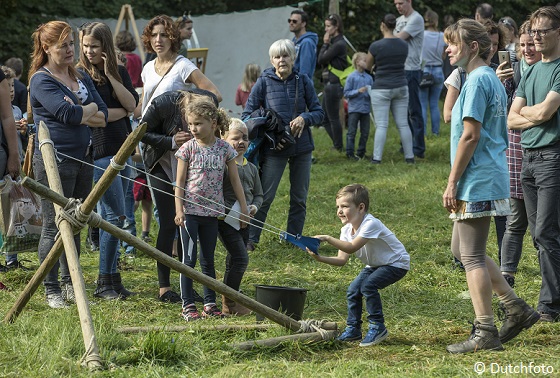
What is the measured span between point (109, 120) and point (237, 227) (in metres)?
1.50

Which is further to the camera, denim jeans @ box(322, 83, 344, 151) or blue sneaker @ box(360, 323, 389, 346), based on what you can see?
denim jeans @ box(322, 83, 344, 151)

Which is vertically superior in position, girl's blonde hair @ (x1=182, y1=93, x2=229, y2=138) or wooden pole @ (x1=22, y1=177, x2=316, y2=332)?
girl's blonde hair @ (x1=182, y1=93, x2=229, y2=138)

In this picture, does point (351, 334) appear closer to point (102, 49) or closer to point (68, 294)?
point (68, 294)

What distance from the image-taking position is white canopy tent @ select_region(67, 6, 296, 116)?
17.9 metres

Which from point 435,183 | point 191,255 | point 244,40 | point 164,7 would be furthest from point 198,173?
point 164,7

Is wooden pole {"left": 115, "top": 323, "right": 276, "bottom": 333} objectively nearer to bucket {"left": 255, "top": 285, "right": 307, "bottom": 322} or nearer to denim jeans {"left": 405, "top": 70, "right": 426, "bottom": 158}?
bucket {"left": 255, "top": 285, "right": 307, "bottom": 322}

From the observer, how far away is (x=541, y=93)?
6.05 m

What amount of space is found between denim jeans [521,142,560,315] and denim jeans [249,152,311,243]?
2.99 meters

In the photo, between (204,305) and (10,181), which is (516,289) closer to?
(204,305)

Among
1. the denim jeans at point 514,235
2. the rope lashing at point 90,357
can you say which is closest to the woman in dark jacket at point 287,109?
the denim jeans at point 514,235

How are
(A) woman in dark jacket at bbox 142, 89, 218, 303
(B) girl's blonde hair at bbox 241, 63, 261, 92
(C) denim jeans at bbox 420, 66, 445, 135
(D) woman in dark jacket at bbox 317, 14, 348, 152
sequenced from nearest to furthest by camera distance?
1. (A) woman in dark jacket at bbox 142, 89, 218, 303
2. (B) girl's blonde hair at bbox 241, 63, 261, 92
3. (D) woman in dark jacket at bbox 317, 14, 348, 152
4. (C) denim jeans at bbox 420, 66, 445, 135

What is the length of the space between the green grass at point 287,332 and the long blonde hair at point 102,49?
1704 millimetres

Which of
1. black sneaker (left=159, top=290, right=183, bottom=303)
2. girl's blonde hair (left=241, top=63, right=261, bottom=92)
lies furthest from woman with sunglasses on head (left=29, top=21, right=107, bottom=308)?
girl's blonde hair (left=241, top=63, right=261, bottom=92)

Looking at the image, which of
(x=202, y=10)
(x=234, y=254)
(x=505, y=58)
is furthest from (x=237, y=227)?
(x=202, y=10)
